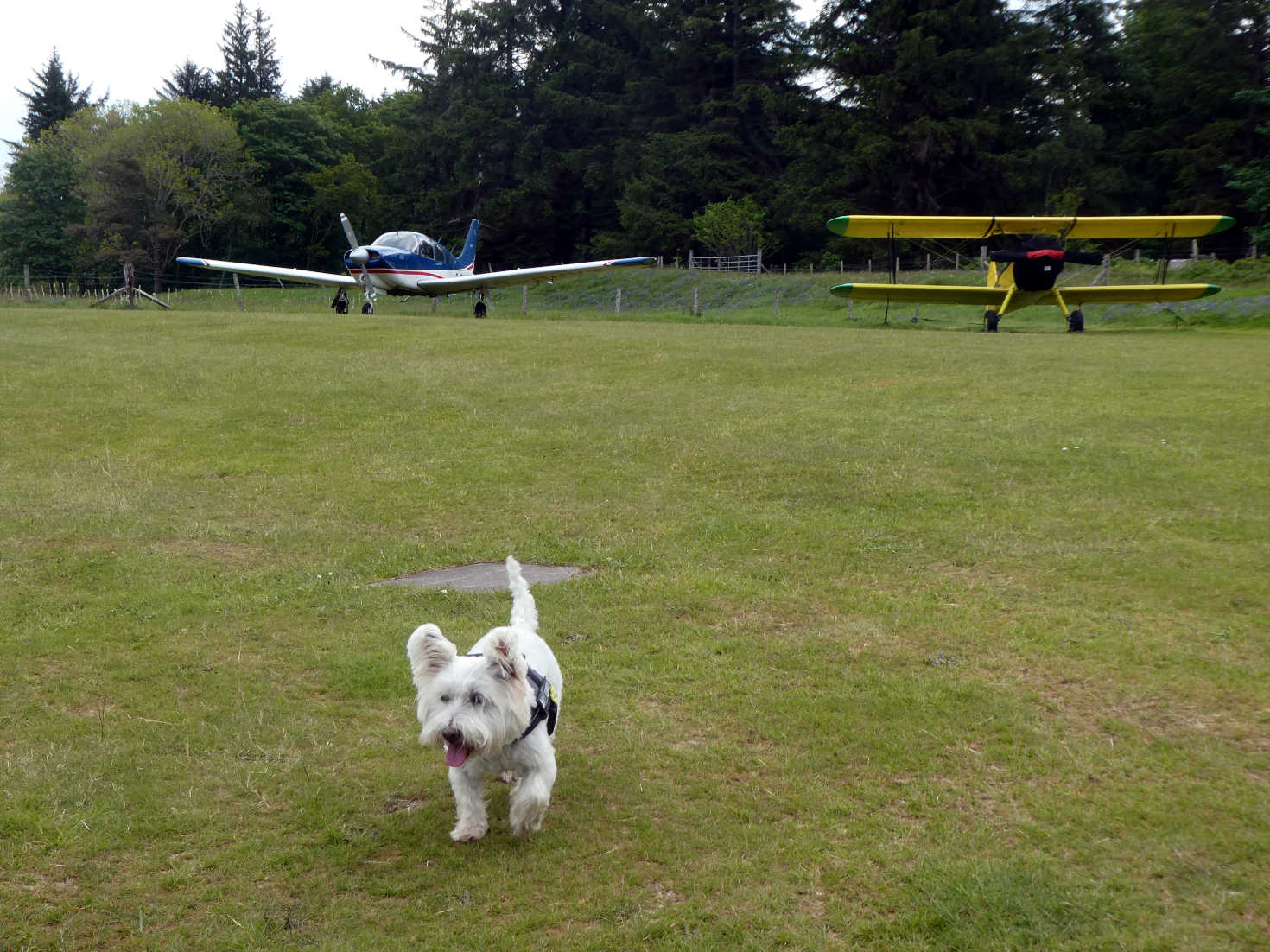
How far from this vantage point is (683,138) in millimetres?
74938

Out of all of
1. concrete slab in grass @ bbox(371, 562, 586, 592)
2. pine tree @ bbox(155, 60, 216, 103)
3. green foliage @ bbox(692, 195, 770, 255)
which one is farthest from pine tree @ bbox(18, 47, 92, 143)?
concrete slab in grass @ bbox(371, 562, 586, 592)

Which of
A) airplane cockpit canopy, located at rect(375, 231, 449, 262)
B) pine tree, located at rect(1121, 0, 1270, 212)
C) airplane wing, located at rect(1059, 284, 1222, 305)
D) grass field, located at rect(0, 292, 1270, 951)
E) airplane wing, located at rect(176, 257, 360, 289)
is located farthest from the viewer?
pine tree, located at rect(1121, 0, 1270, 212)

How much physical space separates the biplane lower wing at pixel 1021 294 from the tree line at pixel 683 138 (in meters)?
26.8

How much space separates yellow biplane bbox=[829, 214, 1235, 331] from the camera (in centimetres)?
3244

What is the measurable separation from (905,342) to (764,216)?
48.0m

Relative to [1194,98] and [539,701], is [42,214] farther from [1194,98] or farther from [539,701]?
[539,701]

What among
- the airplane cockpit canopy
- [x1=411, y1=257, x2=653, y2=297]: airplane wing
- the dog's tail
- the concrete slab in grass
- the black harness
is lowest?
the concrete slab in grass

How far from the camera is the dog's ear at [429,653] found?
4.62 metres

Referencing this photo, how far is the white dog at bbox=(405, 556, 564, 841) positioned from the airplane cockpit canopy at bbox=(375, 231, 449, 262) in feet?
119

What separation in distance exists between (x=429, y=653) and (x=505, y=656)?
380 millimetres

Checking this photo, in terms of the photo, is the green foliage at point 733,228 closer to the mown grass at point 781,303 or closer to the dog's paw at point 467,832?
the mown grass at point 781,303

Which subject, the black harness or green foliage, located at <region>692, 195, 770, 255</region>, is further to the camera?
green foliage, located at <region>692, 195, 770, 255</region>

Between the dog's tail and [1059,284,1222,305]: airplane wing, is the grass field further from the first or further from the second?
[1059,284,1222,305]: airplane wing

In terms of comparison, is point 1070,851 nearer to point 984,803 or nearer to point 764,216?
point 984,803
